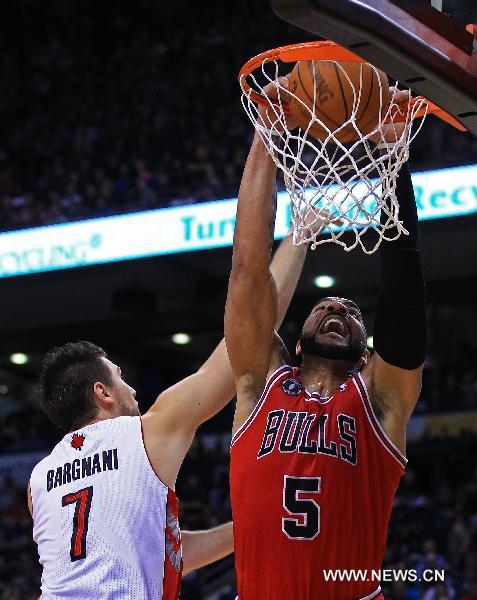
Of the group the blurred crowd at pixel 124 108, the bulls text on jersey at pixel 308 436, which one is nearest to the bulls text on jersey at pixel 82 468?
the bulls text on jersey at pixel 308 436

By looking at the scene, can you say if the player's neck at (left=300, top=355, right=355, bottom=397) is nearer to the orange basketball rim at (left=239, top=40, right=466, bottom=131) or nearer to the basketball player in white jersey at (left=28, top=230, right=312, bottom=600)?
the basketball player in white jersey at (left=28, top=230, right=312, bottom=600)

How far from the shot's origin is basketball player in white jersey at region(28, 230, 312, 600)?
3213 mm

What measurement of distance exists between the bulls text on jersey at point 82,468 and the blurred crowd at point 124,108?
323 inches

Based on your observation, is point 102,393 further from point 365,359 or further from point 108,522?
point 365,359

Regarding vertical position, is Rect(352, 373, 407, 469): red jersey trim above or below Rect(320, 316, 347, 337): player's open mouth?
below

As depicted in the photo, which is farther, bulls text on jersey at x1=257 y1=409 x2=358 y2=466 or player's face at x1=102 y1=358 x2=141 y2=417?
player's face at x1=102 y1=358 x2=141 y2=417

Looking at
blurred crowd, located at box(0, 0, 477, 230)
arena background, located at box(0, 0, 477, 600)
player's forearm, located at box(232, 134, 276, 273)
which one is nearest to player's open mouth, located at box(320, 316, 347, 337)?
player's forearm, located at box(232, 134, 276, 273)

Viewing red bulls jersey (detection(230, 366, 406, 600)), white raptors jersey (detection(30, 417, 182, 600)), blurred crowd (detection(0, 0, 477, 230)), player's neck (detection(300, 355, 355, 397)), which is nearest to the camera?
red bulls jersey (detection(230, 366, 406, 600))


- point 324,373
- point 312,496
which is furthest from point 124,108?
point 312,496

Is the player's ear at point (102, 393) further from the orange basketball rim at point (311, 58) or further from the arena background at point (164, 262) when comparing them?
the arena background at point (164, 262)

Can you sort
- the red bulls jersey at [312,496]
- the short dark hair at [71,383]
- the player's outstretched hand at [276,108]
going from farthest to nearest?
the short dark hair at [71,383] < the player's outstretched hand at [276,108] < the red bulls jersey at [312,496]

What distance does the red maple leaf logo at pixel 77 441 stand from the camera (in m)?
3.43

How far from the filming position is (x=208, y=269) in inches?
538

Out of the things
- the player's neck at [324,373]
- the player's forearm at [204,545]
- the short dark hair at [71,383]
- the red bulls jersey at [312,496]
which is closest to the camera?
the red bulls jersey at [312,496]
